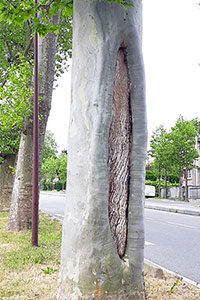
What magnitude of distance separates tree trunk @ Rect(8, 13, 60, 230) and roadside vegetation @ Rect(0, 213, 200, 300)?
1.60 meters

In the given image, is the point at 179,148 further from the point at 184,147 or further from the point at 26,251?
the point at 26,251

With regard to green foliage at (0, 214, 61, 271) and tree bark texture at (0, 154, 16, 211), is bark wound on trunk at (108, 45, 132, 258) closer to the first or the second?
green foliage at (0, 214, 61, 271)

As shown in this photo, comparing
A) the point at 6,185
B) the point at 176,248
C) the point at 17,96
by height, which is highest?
the point at 17,96

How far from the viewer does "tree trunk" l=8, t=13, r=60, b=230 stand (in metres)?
8.44

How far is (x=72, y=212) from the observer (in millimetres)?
3387

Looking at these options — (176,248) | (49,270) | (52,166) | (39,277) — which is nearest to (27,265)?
(49,270)

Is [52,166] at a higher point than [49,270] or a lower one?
higher

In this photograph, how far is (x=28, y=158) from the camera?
8.54 metres

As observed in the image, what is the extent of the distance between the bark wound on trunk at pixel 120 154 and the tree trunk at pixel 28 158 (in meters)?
5.08

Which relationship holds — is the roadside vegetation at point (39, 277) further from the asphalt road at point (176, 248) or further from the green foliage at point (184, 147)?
the green foliage at point (184, 147)

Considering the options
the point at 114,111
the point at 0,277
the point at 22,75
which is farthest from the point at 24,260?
the point at 22,75

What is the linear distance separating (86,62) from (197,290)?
9.48 ft

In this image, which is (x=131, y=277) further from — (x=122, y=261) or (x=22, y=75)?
(x=22, y=75)

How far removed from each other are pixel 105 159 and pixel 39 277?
195 cm
